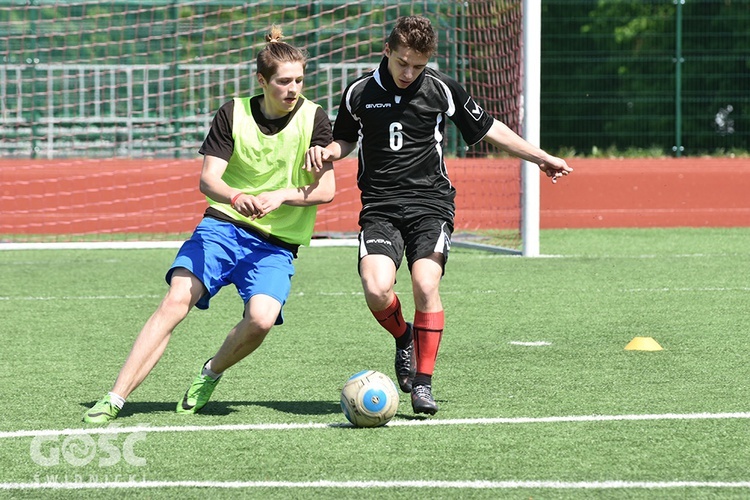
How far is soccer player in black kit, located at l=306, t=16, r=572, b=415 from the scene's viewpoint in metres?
5.71

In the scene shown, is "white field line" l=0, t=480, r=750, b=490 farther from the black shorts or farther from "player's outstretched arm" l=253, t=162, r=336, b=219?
the black shorts

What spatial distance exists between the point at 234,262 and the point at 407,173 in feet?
2.88

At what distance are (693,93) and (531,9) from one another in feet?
19.5

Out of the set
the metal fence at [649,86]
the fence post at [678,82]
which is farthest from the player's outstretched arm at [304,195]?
the fence post at [678,82]

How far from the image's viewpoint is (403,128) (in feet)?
19.3

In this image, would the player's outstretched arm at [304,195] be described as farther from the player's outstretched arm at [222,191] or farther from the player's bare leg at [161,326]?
the player's bare leg at [161,326]

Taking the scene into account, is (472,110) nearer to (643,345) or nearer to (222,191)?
(222,191)

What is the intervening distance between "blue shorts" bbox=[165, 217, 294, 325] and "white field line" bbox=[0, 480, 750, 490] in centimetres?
142

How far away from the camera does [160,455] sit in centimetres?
469

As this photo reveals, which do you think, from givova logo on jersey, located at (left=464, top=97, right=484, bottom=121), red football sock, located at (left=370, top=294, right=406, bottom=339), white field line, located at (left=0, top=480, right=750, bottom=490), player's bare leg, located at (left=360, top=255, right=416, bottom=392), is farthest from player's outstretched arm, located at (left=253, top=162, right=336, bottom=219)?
white field line, located at (left=0, top=480, right=750, bottom=490)

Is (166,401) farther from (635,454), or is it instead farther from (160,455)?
(635,454)

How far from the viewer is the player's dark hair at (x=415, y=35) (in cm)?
553

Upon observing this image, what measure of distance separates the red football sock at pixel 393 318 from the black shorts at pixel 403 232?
189 mm

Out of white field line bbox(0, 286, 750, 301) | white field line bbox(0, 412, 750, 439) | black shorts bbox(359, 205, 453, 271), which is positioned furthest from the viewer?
white field line bbox(0, 286, 750, 301)
